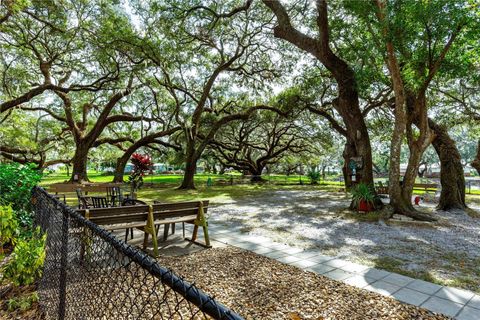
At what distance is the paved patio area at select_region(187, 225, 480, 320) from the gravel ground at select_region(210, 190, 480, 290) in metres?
0.34

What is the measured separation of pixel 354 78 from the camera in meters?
9.94

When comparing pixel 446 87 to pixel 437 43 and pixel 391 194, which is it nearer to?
pixel 437 43

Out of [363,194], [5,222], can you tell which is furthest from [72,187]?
[363,194]

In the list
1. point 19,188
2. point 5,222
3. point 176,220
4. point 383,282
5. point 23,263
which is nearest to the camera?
point 23,263

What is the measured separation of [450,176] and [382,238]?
5894 mm

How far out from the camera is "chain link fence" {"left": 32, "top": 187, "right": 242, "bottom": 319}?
1.04 metres

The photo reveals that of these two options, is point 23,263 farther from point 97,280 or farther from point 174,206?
point 174,206

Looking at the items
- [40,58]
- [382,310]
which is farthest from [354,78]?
[40,58]

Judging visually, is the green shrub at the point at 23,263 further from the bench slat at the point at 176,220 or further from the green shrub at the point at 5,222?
the bench slat at the point at 176,220

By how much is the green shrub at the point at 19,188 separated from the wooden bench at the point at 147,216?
1585 mm

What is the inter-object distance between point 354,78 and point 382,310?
331 inches

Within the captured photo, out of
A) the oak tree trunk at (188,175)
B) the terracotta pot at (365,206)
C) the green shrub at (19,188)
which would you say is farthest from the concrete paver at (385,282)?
the oak tree trunk at (188,175)

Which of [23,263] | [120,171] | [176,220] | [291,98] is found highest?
[291,98]

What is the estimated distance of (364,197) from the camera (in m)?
9.30
